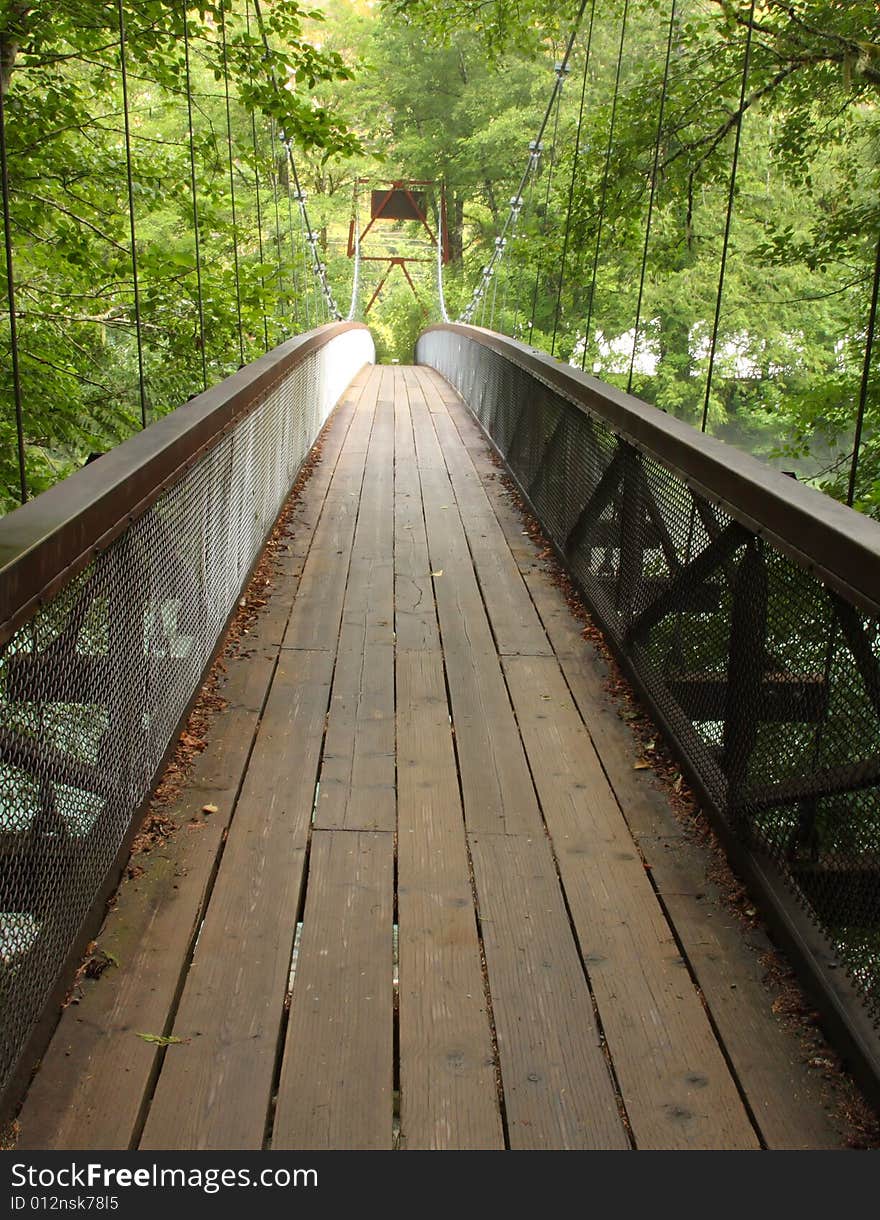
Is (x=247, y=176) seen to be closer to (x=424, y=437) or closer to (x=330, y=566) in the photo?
(x=424, y=437)

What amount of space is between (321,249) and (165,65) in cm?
2244

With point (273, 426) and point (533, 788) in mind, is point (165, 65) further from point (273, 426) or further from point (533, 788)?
point (533, 788)

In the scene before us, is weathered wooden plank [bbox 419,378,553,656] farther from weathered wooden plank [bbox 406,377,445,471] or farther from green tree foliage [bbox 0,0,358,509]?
green tree foliage [bbox 0,0,358,509]

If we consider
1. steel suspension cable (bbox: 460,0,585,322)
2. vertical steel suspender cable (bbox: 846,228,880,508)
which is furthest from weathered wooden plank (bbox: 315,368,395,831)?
steel suspension cable (bbox: 460,0,585,322)

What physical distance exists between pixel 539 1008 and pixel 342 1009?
0.30m

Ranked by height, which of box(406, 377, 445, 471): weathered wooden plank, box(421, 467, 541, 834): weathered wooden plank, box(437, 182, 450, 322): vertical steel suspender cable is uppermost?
box(437, 182, 450, 322): vertical steel suspender cable

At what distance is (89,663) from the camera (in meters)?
1.79

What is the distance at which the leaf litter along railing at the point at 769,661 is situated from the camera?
1633 mm

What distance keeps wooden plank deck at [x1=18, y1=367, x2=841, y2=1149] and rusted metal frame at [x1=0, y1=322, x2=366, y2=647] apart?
2.10 ft

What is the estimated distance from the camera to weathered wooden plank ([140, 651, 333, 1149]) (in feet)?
4.80

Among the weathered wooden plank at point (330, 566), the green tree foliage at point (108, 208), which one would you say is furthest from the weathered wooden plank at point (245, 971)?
the green tree foliage at point (108, 208)

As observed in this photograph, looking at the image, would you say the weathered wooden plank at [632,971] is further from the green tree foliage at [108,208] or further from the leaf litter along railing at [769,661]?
the green tree foliage at [108,208]

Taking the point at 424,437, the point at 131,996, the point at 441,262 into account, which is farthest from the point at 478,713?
the point at 441,262

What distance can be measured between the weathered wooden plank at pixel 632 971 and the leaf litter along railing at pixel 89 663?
2.70 feet
